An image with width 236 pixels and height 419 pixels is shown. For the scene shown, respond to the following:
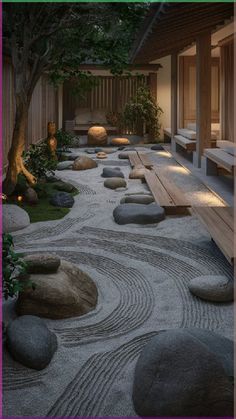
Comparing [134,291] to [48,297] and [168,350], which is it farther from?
[168,350]

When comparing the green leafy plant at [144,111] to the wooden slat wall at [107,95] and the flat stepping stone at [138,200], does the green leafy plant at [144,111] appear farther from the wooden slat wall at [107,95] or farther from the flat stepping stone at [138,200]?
the flat stepping stone at [138,200]

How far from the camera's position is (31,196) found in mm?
8219

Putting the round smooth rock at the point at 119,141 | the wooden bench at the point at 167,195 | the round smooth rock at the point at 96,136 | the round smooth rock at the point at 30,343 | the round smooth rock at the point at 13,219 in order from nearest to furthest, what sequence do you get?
1. the round smooth rock at the point at 30,343
2. the round smooth rock at the point at 13,219
3. the wooden bench at the point at 167,195
4. the round smooth rock at the point at 96,136
5. the round smooth rock at the point at 119,141

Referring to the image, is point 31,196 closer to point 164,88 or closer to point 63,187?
point 63,187

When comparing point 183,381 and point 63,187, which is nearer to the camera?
point 183,381

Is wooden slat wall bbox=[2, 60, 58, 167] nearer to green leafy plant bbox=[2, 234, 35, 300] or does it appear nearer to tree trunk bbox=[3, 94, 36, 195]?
tree trunk bbox=[3, 94, 36, 195]

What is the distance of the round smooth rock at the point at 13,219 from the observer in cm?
670

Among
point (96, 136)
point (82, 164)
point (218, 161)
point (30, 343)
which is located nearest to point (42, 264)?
point (30, 343)

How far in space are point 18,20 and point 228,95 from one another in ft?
18.8

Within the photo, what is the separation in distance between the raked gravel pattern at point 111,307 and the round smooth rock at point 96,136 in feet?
35.2

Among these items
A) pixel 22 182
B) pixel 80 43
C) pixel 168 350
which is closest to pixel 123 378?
pixel 168 350

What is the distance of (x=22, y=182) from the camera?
8.53m

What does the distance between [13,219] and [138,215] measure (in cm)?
159

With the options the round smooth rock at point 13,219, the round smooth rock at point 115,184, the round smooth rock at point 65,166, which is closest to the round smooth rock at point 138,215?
the round smooth rock at point 13,219
